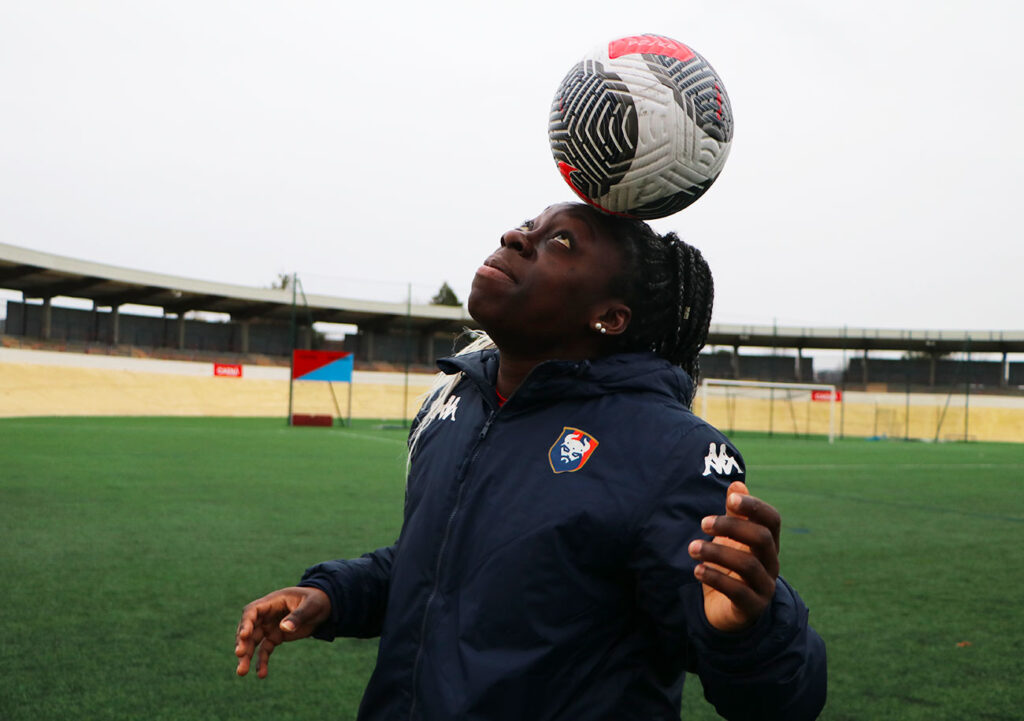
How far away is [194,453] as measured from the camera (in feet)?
41.2

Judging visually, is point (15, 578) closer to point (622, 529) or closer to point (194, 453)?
point (622, 529)

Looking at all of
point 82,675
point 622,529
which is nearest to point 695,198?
point 622,529

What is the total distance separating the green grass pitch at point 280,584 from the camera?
3086 mm

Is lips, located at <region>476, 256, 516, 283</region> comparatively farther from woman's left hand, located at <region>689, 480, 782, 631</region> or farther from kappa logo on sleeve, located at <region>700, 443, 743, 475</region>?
woman's left hand, located at <region>689, 480, 782, 631</region>

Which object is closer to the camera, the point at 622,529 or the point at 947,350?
the point at 622,529

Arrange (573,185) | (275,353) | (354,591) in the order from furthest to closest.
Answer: (275,353) < (573,185) < (354,591)

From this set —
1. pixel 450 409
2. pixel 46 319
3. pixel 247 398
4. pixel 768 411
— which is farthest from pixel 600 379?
pixel 46 319

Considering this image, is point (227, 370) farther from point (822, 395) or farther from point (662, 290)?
point (662, 290)

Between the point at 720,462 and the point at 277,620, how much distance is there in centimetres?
86

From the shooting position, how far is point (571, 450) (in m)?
1.36

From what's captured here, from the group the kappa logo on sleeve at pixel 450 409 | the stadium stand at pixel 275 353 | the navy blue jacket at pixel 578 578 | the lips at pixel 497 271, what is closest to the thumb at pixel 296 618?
the navy blue jacket at pixel 578 578

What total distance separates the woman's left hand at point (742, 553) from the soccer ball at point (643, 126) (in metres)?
0.80

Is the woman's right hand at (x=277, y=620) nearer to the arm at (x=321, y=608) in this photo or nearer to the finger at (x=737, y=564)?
the arm at (x=321, y=608)

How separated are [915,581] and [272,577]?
3.87m
